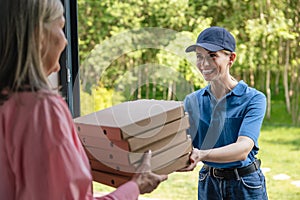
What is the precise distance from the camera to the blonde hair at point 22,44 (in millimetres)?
1013

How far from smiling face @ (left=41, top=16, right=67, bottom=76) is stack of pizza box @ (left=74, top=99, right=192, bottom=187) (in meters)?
0.26

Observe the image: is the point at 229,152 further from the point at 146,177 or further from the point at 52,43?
the point at 52,43

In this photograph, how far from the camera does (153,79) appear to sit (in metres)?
2.26

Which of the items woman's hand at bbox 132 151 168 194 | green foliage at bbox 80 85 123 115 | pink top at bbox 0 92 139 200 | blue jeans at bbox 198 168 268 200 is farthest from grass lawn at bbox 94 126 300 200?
pink top at bbox 0 92 139 200

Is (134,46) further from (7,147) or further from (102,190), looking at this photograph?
(7,147)

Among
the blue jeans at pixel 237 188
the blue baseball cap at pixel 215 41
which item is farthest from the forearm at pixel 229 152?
the blue baseball cap at pixel 215 41

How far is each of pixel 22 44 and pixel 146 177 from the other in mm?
470

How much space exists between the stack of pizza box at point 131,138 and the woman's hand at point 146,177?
15 mm

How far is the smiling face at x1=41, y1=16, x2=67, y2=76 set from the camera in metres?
1.04

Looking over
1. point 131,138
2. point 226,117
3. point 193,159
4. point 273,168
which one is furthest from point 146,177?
point 273,168

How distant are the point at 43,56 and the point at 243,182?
1.01 meters

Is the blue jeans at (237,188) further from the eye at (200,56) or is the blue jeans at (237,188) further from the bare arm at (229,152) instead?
the eye at (200,56)

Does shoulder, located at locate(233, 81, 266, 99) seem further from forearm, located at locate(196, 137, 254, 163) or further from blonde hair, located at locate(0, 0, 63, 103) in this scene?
blonde hair, located at locate(0, 0, 63, 103)

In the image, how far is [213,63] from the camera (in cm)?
181
